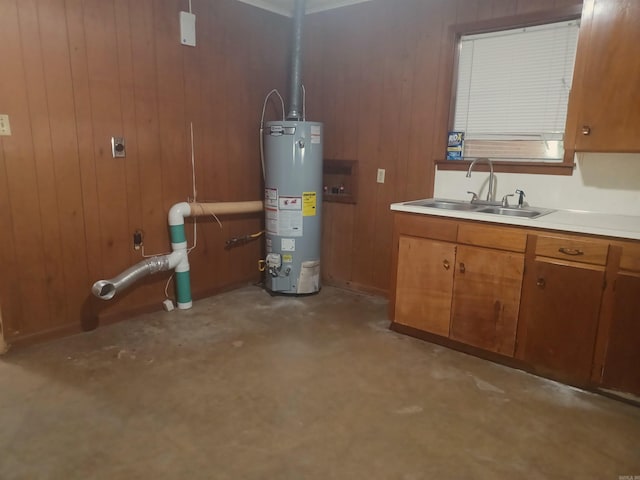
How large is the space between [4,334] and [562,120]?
12.3 feet

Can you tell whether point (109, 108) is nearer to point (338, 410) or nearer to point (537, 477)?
point (338, 410)

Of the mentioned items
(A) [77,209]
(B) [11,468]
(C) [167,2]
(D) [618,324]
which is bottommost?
(B) [11,468]

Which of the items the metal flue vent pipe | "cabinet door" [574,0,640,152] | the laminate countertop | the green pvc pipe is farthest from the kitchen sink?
the green pvc pipe

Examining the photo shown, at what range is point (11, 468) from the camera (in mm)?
1731

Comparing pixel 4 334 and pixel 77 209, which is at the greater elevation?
pixel 77 209

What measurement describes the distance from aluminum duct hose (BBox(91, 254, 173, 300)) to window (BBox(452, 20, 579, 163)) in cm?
239

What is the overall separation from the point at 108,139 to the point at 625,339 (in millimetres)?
3269

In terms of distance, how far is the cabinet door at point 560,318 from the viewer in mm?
2314

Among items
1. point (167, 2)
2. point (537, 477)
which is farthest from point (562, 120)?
point (167, 2)

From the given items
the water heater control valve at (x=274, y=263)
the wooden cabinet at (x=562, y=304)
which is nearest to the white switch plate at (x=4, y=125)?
the water heater control valve at (x=274, y=263)

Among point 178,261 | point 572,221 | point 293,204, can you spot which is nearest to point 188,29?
point 293,204

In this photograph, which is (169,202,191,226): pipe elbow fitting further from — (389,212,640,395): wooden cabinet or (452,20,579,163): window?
(452,20,579,163): window

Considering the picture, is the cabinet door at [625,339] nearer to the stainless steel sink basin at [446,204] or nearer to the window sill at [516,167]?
the window sill at [516,167]

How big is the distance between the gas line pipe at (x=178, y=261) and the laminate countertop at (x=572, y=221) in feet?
5.28
